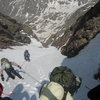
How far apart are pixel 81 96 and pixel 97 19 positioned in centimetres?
2127

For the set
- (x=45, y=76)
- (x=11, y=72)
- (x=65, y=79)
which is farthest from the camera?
(x=45, y=76)

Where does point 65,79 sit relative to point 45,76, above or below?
above

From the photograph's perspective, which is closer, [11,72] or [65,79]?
[65,79]

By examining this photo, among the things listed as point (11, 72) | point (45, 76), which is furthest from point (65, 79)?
point (45, 76)

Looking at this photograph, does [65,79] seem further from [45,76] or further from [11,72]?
[45,76]

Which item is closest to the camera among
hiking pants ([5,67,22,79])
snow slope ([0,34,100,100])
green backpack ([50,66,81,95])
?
green backpack ([50,66,81,95])

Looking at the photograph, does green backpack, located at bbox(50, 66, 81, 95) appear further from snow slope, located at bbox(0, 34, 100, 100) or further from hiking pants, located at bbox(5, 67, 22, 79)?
hiking pants, located at bbox(5, 67, 22, 79)

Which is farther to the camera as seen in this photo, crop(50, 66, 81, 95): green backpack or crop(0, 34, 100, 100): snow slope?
crop(0, 34, 100, 100): snow slope

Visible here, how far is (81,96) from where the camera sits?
65.4 ft

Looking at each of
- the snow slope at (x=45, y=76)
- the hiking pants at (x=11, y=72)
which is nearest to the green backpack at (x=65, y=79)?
the snow slope at (x=45, y=76)

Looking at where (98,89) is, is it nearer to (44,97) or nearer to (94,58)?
(44,97)

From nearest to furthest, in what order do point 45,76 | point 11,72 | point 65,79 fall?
point 65,79, point 11,72, point 45,76

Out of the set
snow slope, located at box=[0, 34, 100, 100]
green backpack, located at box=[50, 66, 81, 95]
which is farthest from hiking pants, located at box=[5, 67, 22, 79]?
green backpack, located at box=[50, 66, 81, 95]

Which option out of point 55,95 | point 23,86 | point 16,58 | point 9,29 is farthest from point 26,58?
point 9,29
